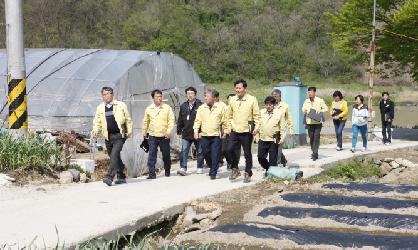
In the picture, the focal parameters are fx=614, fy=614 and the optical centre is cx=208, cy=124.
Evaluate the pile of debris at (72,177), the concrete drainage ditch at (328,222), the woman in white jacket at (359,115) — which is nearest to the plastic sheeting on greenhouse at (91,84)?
the pile of debris at (72,177)

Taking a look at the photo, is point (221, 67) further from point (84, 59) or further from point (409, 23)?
point (84, 59)

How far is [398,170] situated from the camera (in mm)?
14516

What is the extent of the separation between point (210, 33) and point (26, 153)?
67489mm

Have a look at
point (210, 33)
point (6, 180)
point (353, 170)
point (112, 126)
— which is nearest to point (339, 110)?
point (353, 170)

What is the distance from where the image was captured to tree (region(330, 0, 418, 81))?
23.4m

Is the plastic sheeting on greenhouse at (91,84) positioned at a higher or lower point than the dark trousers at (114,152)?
higher

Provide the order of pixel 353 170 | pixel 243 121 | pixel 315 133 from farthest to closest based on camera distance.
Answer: pixel 315 133 → pixel 353 170 → pixel 243 121

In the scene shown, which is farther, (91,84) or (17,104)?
(91,84)

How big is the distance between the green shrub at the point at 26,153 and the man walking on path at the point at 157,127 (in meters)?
1.69

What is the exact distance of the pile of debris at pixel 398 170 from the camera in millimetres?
13203

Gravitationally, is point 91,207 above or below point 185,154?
below

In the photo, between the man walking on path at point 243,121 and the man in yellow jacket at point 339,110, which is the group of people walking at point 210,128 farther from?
the man in yellow jacket at point 339,110

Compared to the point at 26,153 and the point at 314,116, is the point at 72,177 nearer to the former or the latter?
the point at 26,153

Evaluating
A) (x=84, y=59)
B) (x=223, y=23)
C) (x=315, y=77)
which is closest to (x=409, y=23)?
(x=84, y=59)
